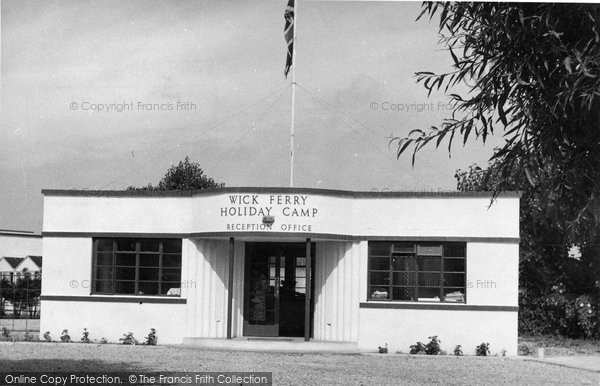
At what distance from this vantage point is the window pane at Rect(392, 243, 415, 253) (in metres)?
20.8

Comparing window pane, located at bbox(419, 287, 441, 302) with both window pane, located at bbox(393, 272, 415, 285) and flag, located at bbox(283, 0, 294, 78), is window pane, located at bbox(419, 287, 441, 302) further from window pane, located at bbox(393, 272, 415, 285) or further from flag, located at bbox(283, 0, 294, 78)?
flag, located at bbox(283, 0, 294, 78)

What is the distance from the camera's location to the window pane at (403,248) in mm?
20781

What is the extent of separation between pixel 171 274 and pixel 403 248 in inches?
210

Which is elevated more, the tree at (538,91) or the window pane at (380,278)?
the tree at (538,91)

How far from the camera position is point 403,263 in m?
20.8

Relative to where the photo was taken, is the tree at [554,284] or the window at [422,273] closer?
the window at [422,273]

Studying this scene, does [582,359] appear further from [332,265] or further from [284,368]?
[284,368]

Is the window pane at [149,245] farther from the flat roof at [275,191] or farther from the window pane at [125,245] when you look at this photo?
the flat roof at [275,191]

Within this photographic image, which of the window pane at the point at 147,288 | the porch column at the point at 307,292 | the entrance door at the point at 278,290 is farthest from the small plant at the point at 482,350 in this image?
the window pane at the point at 147,288

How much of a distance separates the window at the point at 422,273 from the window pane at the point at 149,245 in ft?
16.2

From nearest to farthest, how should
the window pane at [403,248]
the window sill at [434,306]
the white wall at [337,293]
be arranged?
the window sill at [434,306] → the window pane at [403,248] → the white wall at [337,293]

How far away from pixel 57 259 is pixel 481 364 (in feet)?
32.5

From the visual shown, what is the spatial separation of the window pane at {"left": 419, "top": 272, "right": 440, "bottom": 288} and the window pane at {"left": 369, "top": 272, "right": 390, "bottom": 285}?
2.42 ft

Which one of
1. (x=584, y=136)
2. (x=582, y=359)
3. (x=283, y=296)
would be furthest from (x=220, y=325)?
(x=584, y=136)
